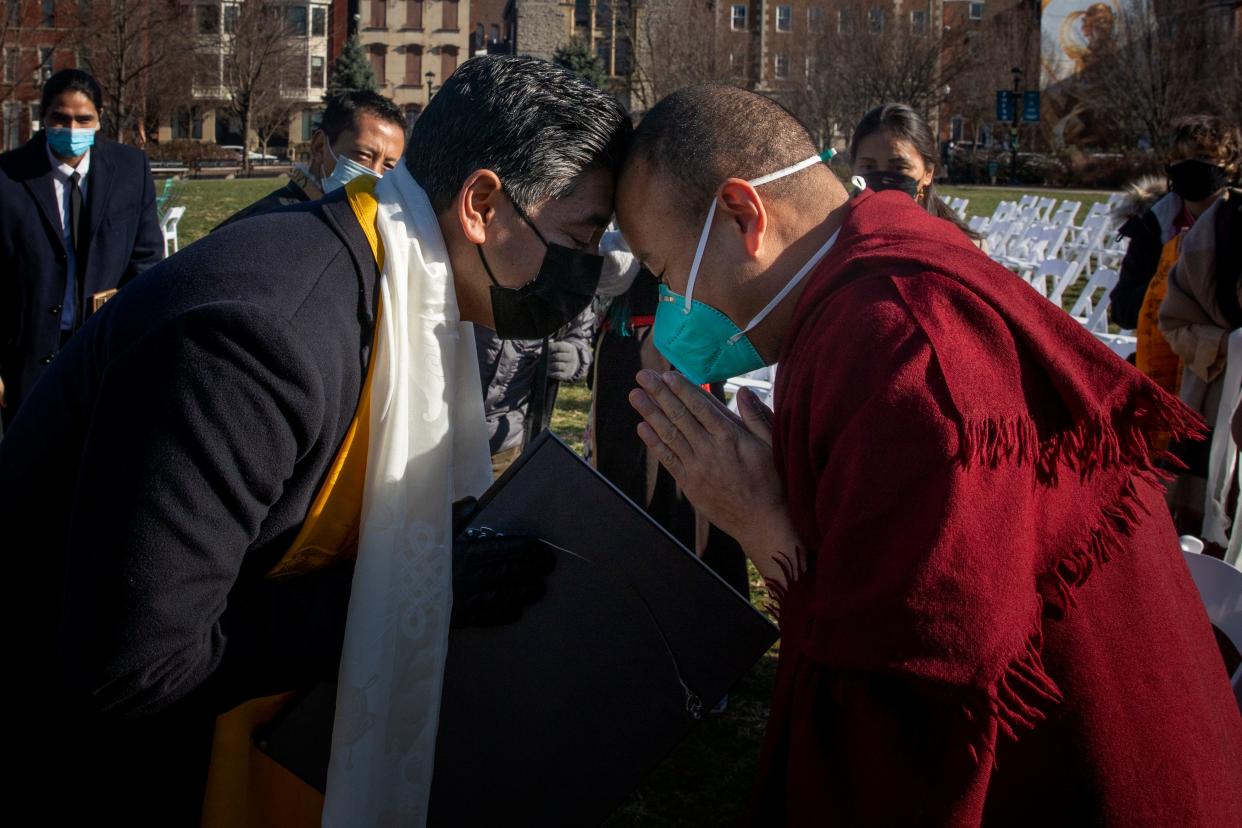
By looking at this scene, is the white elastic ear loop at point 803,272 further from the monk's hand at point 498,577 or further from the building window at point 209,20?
the building window at point 209,20

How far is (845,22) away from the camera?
125 feet

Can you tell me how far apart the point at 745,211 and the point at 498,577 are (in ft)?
2.53

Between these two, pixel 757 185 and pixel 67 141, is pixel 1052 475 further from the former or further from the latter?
pixel 67 141

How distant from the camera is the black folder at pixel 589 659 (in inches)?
79.3

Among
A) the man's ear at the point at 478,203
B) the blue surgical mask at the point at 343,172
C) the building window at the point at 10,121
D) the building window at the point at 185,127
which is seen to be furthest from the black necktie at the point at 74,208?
the building window at the point at 185,127

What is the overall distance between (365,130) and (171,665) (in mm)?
3611

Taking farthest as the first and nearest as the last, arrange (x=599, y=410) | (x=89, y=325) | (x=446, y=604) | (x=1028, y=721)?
(x=599, y=410)
(x=446, y=604)
(x=89, y=325)
(x=1028, y=721)

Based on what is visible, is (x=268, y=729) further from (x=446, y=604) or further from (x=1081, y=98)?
(x=1081, y=98)

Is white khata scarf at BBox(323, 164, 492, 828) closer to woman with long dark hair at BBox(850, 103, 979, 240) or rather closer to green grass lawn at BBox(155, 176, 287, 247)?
woman with long dark hair at BBox(850, 103, 979, 240)

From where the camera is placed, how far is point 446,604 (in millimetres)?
2016

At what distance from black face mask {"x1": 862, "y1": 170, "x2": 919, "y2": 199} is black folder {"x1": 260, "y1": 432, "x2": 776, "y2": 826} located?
303cm

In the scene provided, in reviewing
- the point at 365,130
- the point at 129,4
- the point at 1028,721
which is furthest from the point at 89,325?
the point at 129,4

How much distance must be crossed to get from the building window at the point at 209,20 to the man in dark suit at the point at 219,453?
161 ft

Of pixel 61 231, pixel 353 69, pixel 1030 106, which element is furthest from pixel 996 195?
pixel 353 69
